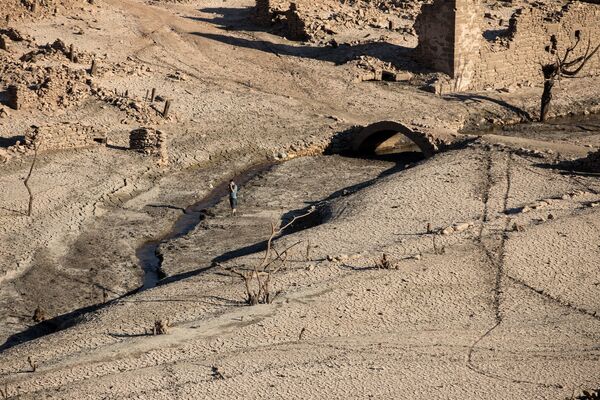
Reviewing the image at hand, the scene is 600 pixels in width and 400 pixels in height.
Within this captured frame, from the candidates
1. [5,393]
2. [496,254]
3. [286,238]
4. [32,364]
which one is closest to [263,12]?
[286,238]

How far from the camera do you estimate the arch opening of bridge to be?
100 feet

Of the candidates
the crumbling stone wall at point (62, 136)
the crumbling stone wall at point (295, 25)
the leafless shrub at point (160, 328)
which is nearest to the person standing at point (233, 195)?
the crumbling stone wall at point (62, 136)

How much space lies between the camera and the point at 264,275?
22.4 meters

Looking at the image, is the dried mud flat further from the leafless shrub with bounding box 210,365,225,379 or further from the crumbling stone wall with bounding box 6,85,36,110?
the crumbling stone wall with bounding box 6,85,36,110

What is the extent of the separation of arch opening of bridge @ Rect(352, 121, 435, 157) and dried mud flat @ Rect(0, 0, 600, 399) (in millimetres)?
690

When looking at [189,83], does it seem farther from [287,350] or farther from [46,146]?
[287,350]

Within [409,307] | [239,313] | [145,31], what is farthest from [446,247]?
[145,31]

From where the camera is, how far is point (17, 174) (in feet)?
91.9

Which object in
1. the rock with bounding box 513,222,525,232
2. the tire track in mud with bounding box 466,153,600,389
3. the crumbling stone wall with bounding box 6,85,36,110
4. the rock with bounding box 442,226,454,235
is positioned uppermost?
the crumbling stone wall with bounding box 6,85,36,110

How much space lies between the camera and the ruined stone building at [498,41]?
3478 cm

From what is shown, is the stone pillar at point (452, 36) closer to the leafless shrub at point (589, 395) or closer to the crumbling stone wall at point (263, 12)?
the crumbling stone wall at point (263, 12)

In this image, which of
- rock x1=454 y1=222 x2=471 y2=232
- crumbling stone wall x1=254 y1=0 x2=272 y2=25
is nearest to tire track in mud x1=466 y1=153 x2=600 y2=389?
rock x1=454 y1=222 x2=471 y2=232

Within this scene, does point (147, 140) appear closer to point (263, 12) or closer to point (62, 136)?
point (62, 136)

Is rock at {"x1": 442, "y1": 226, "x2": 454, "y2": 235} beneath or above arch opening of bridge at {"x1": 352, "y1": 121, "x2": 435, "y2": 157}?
above
